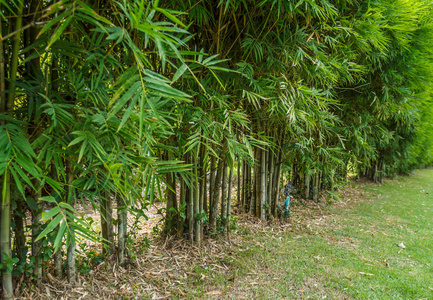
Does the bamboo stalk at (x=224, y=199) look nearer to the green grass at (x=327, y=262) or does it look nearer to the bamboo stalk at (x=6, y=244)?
the green grass at (x=327, y=262)

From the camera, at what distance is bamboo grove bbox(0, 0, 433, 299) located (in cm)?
100

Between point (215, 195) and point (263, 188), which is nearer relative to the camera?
point (215, 195)

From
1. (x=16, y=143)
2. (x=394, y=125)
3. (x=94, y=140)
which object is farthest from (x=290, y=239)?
(x=394, y=125)

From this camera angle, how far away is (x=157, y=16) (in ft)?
5.19

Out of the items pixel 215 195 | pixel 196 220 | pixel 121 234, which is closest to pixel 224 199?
pixel 215 195

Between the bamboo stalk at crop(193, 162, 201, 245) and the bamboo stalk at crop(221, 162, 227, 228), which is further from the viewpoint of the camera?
the bamboo stalk at crop(221, 162, 227, 228)

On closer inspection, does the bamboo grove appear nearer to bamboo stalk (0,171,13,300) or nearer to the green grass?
bamboo stalk (0,171,13,300)

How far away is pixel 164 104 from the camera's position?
4.53 feet

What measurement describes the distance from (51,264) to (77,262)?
0.15 metres

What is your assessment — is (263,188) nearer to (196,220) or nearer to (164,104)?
(196,220)

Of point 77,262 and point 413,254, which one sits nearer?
point 77,262

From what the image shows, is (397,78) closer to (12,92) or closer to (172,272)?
(172,272)

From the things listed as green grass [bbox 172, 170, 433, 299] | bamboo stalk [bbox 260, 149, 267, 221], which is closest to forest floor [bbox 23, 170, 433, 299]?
green grass [bbox 172, 170, 433, 299]

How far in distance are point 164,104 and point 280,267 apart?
5.36 ft
